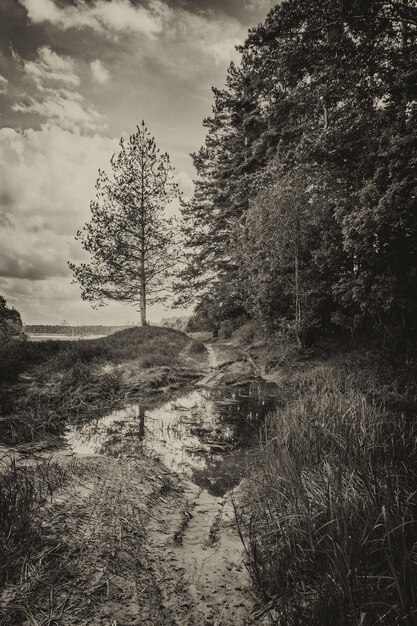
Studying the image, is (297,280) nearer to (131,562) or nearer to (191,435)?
(191,435)

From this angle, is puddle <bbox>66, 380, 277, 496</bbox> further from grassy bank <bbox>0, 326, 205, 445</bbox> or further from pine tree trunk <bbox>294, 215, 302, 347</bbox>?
pine tree trunk <bbox>294, 215, 302, 347</bbox>

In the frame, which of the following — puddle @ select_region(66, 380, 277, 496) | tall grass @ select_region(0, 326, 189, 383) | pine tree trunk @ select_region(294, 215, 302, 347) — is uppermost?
pine tree trunk @ select_region(294, 215, 302, 347)

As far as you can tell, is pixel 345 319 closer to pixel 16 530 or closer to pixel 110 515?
pixel 110 515

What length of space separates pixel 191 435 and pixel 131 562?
3.66 meters

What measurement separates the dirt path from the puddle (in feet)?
2.65

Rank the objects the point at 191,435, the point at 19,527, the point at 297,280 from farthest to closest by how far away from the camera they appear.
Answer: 1. the point at 297,280
2. the point at 191,435
3. the point at 19,527

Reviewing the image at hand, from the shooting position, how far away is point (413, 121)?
23.8 feet

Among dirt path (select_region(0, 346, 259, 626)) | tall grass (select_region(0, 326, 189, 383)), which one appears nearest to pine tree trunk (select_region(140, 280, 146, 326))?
tall grass (select_region(0, 326, 189, 383))

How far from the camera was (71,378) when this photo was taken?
9258 mm

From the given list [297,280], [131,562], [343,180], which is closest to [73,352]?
[297,280]

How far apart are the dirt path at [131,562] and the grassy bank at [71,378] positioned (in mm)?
2576

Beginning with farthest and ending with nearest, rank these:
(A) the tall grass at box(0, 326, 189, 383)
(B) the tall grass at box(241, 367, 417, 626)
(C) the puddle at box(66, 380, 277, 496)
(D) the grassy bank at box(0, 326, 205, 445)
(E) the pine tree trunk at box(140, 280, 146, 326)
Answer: (E) the pine tree trunk at box(140, 280, 146, 326), (A) the tall grass at box(0, 326, 189, 383), (D) the grassy bank at box(0, 326, 205, 445), (C) the puddle at box(66, 380, 277, 496), (B) the tall grass at box(241, 367, 417, 626)

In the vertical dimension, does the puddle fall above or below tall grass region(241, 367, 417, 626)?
below

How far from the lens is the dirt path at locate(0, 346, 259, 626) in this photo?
1924mm
